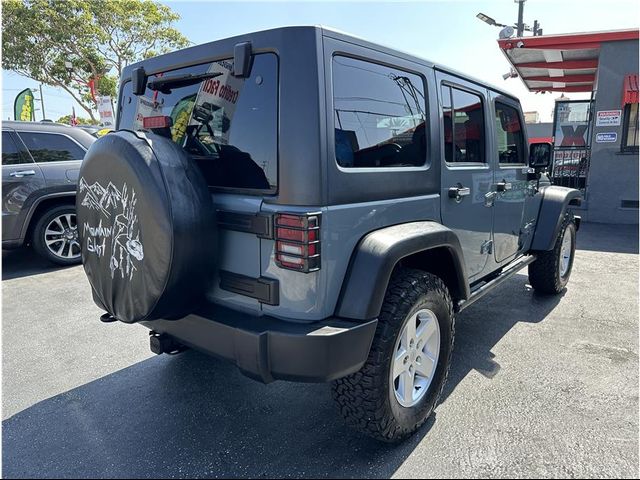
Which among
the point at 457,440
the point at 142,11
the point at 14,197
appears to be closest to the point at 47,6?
the point at 142,11

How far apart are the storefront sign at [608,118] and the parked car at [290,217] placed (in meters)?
8.31

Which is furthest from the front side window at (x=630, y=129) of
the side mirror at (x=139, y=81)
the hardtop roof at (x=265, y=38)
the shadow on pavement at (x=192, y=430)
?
the side mirror at (x=139, y=81)

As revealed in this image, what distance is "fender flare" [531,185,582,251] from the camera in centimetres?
409

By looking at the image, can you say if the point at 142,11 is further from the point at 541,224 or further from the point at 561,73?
the point at 541,224

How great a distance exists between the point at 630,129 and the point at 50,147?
10.7m

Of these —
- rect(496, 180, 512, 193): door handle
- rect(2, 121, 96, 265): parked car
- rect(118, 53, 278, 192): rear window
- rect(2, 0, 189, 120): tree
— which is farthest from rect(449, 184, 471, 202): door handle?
rect(2, 0, 189, 120): tree

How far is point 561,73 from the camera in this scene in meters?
12.6

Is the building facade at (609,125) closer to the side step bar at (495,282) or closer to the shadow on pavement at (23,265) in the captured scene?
the side step bar at (495,282)

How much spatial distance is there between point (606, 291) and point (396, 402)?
380cm

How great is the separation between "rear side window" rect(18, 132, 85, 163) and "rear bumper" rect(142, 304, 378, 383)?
16.6ft

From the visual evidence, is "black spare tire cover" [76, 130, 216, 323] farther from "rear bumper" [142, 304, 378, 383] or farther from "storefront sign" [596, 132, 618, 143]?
"storefront sign" [596, 132, 618, 143]

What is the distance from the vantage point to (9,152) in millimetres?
5367

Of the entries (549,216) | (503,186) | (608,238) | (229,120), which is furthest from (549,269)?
(608,238)

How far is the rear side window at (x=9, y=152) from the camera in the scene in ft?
17.5
